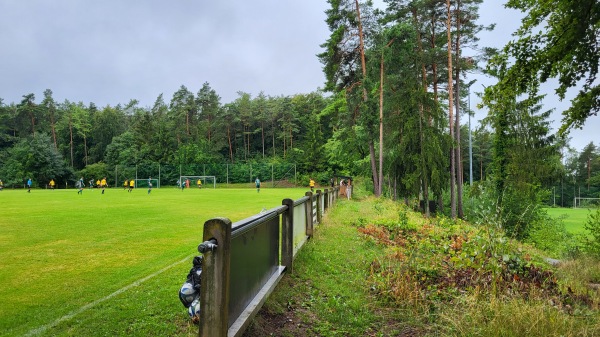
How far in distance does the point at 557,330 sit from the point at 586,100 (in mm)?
7963

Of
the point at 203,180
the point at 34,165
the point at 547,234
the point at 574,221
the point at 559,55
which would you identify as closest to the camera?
the point at 559,55

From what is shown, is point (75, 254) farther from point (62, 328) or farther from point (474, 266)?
point (474, 266)

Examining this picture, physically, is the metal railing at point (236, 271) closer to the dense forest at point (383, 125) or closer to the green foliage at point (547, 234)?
the dense forest at point (383, 125)

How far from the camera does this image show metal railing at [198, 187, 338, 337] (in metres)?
2.44

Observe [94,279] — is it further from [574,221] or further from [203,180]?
[203,180]

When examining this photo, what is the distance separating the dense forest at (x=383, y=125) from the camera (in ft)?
56.6

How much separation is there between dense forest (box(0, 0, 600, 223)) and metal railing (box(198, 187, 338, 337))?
25.4ft

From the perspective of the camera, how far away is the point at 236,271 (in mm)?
2959

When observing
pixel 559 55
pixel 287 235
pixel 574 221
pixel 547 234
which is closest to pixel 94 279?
pixel 287 235

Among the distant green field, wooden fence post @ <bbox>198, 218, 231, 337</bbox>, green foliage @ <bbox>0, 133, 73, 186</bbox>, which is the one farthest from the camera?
green foliage @ <bbox>0, 133, 73, 186</bbox>

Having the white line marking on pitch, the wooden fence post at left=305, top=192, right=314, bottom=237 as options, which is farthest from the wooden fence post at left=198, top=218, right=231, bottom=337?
the wooden fence post at left=305, top=192, right=314, bottom=237

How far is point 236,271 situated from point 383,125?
22694 mm

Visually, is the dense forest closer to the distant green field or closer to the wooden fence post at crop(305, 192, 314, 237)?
the distant green field

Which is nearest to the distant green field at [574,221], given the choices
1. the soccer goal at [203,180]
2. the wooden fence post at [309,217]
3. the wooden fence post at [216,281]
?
the wooden fence post at [309,217]
